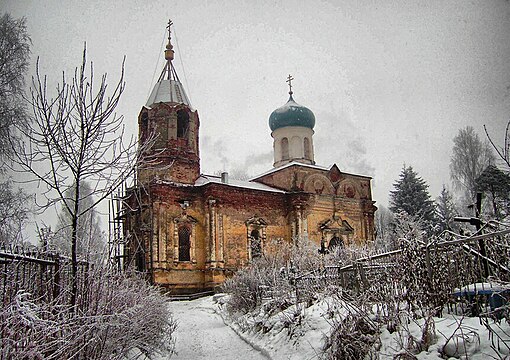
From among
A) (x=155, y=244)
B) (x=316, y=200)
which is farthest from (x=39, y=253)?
(x=316, y=200)

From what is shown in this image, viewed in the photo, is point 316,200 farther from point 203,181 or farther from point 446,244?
point 446,244

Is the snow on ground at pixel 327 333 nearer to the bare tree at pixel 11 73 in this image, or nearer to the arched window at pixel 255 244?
the bare tree at pixel 11 73

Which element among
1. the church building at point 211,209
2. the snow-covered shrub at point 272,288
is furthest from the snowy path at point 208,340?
the church building at point 211,209

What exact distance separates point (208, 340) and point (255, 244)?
12.4 meters

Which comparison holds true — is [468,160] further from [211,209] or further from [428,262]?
[428,262]

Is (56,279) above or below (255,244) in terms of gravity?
below

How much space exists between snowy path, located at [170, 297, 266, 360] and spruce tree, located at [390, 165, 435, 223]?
18.6m

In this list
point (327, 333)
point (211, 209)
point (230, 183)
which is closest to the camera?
point (327, 333)

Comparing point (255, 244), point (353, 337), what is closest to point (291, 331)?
point (353, 337)

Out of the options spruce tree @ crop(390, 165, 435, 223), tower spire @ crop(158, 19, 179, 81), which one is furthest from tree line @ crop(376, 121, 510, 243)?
tower spire @ crop(158, 19, 179, 81)

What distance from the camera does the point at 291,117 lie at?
88.6ft

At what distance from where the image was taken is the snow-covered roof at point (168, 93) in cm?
2175

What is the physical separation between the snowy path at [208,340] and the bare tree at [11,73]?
5.90 m

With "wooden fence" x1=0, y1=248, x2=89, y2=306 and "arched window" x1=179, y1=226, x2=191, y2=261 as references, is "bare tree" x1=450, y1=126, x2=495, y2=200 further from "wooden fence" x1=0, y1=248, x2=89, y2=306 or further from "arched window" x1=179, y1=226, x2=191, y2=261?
"wooden fence" x1=0, y1=248, x2=89, y2=306
